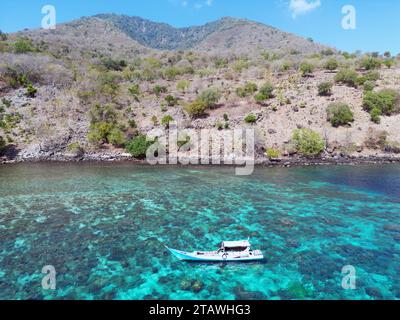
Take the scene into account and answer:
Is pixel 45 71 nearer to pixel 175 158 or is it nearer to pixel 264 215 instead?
pixel 175 158

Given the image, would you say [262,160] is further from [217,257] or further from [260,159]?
[217,257]

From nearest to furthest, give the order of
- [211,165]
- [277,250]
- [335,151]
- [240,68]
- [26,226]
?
[277,250] < [26,226] < [211,165] < [335,151] < [240,68]

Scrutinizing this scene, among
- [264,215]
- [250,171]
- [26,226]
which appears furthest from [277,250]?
[250,171]

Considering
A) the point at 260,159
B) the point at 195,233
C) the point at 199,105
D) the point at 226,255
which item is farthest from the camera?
the point at 199,105

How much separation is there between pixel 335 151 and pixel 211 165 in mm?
22762


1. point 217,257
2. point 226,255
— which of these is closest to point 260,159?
point 226,255

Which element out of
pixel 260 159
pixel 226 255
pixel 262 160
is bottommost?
pixel 226 255

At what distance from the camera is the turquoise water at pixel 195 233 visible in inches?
576

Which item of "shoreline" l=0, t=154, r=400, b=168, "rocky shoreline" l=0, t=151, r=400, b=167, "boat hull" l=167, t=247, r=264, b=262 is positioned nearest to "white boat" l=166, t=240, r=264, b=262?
"boat hull" l=167, t=247, r=264, b=262

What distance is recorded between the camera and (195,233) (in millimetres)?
20875

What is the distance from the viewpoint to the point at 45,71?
228 feet

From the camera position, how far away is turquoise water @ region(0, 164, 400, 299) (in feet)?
48.0

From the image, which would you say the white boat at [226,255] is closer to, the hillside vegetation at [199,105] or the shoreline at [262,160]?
the shoreline at [262,160]

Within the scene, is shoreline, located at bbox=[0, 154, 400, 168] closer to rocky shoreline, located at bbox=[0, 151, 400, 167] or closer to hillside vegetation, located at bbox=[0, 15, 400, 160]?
rocky shoreline, located at bbox=[0, 151, 400, 167]
